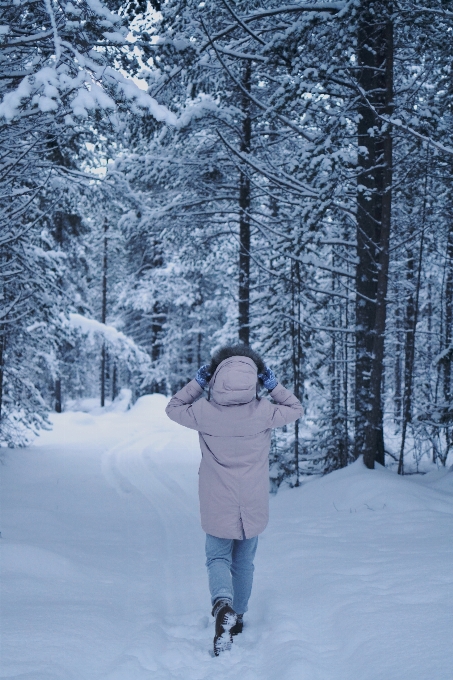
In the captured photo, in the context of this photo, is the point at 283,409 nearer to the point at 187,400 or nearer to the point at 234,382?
the point at 234,382

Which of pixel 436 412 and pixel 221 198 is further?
pixel 221 198

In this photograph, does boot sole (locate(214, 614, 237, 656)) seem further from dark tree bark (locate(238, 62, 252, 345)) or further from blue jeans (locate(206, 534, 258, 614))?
dark tree bark (locate(238, 62, 252, 345))

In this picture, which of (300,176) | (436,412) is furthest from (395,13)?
(436,412)

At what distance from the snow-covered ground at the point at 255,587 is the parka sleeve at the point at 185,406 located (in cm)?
163

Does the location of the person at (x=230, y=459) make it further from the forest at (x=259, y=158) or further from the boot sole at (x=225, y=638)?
the forest at (x=259, y=158)

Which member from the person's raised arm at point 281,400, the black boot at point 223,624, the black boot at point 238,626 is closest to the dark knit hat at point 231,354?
the person's raised arm at point 281,400

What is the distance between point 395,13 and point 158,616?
772 centimetres

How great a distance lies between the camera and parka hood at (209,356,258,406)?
3.62 meters

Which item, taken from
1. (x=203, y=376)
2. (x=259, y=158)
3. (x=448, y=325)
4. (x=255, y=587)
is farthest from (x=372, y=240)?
(x=255, y=587)

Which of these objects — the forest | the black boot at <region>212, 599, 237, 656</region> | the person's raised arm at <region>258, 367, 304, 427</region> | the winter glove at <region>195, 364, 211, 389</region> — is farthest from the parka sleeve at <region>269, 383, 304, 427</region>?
the forest

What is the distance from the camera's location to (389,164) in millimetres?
7762

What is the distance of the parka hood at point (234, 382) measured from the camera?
3.62 m

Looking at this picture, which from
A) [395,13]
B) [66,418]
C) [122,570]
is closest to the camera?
[122,570]

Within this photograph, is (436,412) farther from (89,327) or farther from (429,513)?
(89,327)
